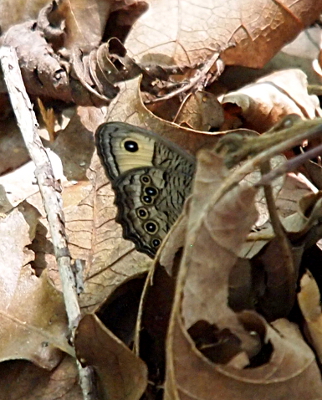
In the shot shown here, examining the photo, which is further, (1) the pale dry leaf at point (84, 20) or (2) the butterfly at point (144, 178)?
(1) the pale dry leaf at point (84, 20)

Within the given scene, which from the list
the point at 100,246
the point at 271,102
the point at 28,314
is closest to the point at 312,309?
the point at 100,246

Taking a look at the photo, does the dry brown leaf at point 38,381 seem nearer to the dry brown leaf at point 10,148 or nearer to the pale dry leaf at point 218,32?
the dry brown leaf at point 10,148

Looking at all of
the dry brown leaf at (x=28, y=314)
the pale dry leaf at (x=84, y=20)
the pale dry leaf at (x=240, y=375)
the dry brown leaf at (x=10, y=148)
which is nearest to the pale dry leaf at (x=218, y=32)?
the pale dry leaf at (x=84, y=20)

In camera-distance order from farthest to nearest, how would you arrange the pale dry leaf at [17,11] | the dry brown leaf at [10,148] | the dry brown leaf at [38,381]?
the pale dry leaf at [17,11] → the dry brown leaf at [10,148] → the dry brown leaf at [38,381]

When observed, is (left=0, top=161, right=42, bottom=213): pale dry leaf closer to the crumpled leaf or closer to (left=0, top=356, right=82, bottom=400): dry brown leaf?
(left=0, top=356, right=82, bottom=400): dry brown leaf

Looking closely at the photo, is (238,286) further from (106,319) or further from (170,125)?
(170,125)

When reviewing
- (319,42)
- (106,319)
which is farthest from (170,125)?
(319,42)

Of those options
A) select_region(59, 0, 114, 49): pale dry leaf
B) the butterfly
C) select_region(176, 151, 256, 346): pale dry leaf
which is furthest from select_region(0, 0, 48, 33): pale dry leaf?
select_region(176, 151, 256, 346): pale dry leaf

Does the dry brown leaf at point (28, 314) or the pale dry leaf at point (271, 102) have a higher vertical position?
the pale dry leaf at point (271, 102)
